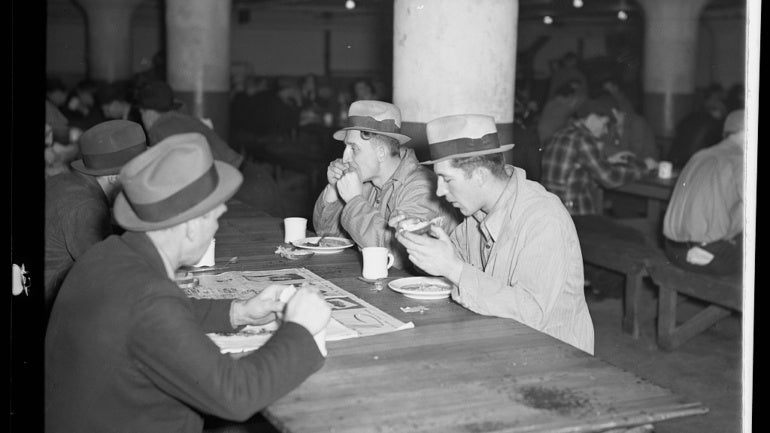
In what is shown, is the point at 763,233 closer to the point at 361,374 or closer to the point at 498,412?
the point at 498,412

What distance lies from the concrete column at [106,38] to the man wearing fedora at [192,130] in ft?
33.5

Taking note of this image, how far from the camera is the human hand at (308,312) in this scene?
2.17 metres

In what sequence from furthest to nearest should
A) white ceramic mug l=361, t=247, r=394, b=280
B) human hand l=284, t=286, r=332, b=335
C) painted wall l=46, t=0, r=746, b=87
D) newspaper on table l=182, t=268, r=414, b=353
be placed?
painted wall l=46, t=0, r=746, b=87 → white ceramic mug l=361, t=247, r=394, b=280 → newspaper on table l=182, t=268, r=414, b=353 → human hand l=284, t=286, r=332, b=335

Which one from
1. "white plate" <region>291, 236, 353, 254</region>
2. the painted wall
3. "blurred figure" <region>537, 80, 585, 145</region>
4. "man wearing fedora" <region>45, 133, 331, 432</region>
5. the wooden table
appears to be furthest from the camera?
the painted wall

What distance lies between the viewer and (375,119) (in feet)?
14.0

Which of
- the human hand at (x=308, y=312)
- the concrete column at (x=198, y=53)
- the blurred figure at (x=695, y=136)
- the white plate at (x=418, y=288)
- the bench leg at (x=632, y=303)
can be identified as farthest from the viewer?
the concrete column at (x=198, y=53)

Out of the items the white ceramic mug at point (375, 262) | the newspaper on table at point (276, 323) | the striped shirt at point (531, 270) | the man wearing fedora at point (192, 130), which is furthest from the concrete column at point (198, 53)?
the striped shirt at point (531, 270)

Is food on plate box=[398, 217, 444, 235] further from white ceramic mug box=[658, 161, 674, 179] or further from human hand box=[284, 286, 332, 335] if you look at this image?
white ceramic mug box=[658, 161, 674, 179]

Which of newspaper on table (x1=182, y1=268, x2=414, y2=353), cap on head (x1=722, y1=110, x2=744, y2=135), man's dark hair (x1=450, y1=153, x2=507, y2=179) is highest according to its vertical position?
cap on head (x1=722, y1=110, x2=744, y2=135)

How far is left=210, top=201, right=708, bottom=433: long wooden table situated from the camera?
1978 mm

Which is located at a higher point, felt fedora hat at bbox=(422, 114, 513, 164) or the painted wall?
the painted wall

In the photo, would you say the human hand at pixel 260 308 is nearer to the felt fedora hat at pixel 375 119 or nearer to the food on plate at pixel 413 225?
the food on plate at pixel 413 225

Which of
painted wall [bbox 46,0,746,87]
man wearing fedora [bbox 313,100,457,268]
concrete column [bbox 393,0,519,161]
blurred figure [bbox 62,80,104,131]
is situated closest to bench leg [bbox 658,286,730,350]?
concrete column [bbox 393,0,519,161]

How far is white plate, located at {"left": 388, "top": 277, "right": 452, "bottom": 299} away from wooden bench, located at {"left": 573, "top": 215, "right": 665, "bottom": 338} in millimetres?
2766
